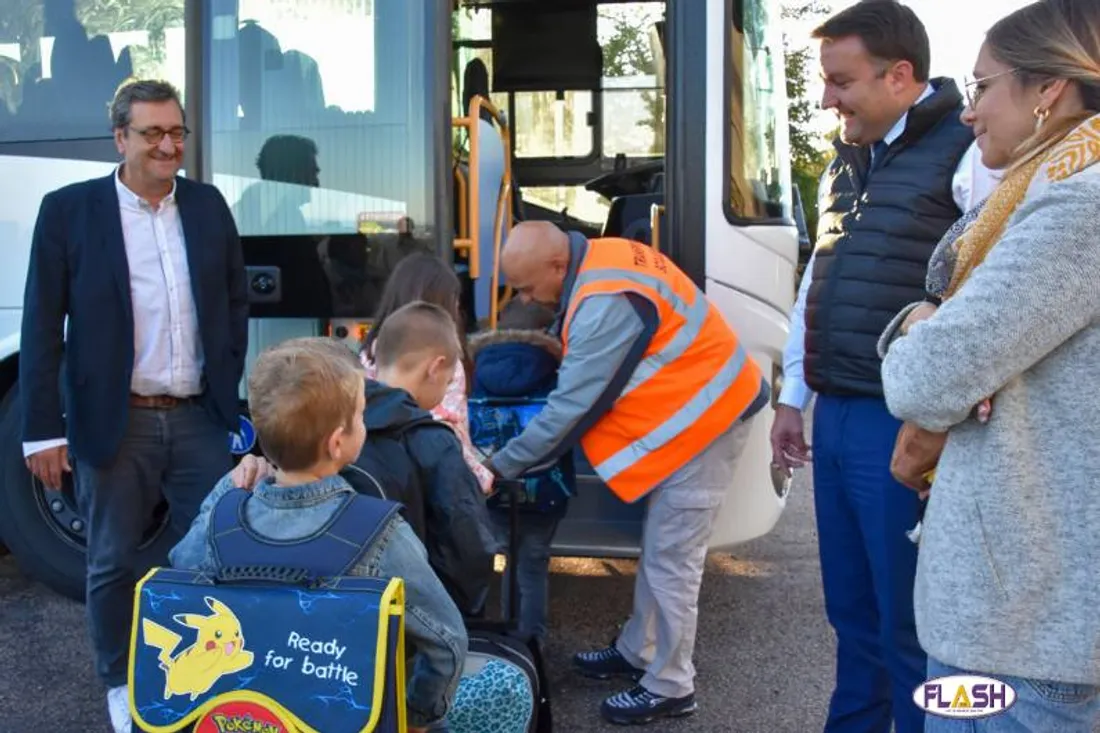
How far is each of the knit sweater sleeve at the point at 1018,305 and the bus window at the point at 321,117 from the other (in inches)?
102

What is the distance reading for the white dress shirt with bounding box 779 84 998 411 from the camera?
2439mm

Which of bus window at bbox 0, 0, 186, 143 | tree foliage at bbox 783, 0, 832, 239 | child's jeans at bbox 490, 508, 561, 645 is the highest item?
tree foliage at bbox 783, 0, 832, 239

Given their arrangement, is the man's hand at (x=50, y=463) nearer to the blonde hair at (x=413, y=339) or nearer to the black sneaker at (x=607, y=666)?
the blonde hair at (x=413, y=339)

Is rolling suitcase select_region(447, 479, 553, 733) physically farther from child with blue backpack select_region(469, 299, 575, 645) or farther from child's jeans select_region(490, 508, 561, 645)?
child's jeans select_region(490, 508, 561, 645)

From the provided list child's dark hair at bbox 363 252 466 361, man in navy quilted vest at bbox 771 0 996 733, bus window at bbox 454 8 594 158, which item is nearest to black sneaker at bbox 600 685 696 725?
man in navy quilted vest at bbox 771 0 996 733

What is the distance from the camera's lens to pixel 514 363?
11.8 ft

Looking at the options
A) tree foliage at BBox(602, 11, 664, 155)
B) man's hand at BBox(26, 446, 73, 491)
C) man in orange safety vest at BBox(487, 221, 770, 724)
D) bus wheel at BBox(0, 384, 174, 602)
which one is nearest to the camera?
man's hand at BBox(26, 446, 73, 491)

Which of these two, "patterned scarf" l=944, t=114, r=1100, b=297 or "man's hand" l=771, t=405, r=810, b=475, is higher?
"patterned scarf" l=944, t=114, r=1100, b=297

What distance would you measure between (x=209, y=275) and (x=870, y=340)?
1.90m

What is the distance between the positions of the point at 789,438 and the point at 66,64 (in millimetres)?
3095

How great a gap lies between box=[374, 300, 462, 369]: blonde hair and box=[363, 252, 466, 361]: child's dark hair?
2.60 feet

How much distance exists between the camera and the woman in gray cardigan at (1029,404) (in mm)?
1572

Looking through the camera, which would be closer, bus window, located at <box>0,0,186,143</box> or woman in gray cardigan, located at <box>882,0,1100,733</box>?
woman in gray cardigan, located at <box>882,0,1100,733</box>

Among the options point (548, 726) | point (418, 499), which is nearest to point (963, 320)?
point (418, 499)
